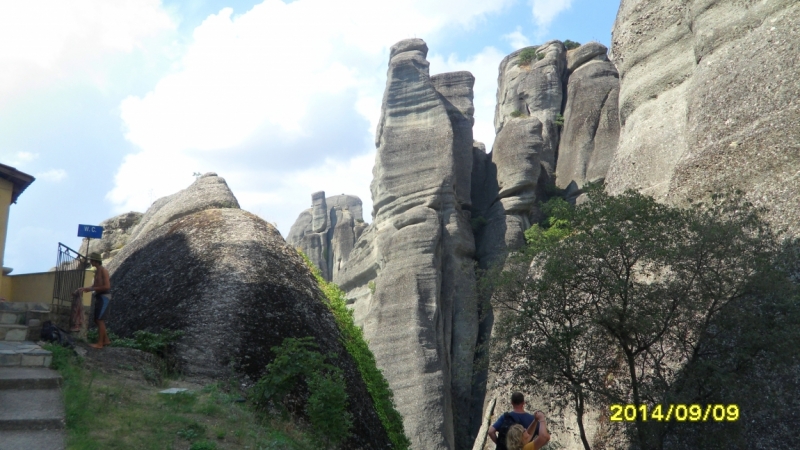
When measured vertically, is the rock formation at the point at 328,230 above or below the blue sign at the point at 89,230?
above

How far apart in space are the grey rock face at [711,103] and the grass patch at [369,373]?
8558mm

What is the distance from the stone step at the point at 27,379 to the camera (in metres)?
10.1

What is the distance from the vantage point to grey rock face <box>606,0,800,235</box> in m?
17.8

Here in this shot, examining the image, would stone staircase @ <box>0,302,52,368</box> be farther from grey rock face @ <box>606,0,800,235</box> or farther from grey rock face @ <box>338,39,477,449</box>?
grey rock face @ <box>338,39,477,449</box>

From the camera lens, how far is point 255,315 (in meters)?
15.4

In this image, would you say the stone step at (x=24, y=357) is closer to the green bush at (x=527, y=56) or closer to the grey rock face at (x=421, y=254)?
the grey rock face at (x=421, y=254)

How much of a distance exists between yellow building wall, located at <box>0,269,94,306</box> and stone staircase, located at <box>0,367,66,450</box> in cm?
699

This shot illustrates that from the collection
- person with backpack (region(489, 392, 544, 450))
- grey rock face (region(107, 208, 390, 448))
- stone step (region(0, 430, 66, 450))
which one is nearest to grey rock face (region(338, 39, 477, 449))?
grey rock face (region(107, 208, 390, 448))

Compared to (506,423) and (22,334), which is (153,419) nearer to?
(22,334)

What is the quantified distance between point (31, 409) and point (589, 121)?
1543 inches

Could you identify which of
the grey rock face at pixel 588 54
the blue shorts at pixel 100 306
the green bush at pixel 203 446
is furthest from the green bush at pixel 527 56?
the green bush at pixel 203 446

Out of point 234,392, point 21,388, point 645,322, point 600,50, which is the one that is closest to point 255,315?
point 234,392

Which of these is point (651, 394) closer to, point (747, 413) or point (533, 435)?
point (747, 413)

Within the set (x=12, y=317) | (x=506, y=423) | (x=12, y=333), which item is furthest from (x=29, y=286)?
(x=506, y=423)
